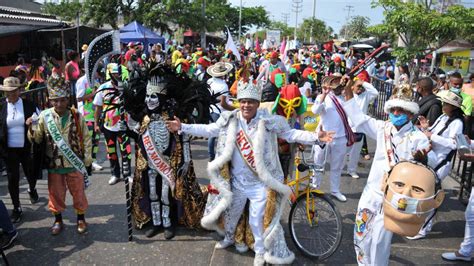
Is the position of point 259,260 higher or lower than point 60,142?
lower

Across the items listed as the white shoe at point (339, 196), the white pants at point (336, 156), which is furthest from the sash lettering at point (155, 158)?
the white shoe at point (339, 196)

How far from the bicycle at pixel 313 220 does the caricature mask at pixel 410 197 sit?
111 centimetres

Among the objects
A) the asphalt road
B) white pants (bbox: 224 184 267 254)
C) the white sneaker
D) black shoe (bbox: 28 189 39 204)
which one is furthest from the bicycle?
black shoe (bbox: 28 189 39 204)

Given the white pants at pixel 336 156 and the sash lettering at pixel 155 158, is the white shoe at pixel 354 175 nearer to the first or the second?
the white pants at pixel 336 156

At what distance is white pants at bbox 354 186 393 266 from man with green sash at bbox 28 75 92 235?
Result: 3222 millimetres

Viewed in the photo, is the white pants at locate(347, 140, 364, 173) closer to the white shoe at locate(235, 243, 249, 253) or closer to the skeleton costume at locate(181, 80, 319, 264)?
the skeleton costume at locate(181, 80, 319, 264)

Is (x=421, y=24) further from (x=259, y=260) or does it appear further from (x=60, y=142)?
(x=60, y=142)

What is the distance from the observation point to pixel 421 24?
8938mm

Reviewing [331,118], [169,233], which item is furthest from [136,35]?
[169,233]

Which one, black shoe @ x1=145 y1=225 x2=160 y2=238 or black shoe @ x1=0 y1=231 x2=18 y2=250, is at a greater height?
black shoe @ x1=0 y1=231 x2=18 y2=250

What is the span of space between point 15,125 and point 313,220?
3970mm

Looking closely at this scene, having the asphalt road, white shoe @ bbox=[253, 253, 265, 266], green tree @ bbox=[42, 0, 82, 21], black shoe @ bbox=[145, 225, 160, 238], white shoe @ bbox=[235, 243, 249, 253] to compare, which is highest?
green tree @ bbox=[42, 0, 82, 21]

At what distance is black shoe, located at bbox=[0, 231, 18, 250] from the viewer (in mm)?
4160

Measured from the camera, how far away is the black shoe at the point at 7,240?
164 inches
